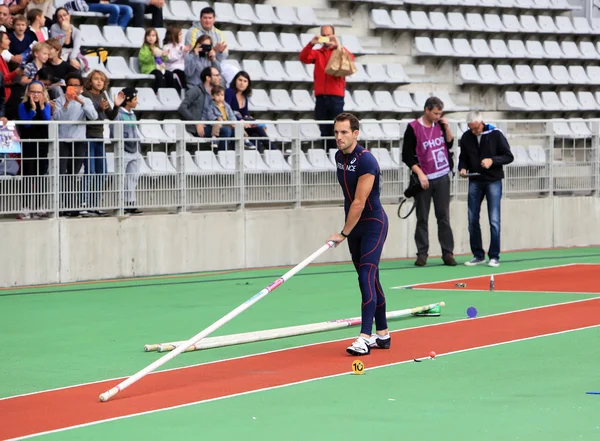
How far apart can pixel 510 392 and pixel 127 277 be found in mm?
8889

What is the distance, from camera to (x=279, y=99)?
22.4 metres

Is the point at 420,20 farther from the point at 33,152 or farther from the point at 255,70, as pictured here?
Result: the point at 33,152

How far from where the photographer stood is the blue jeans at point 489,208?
17641mm

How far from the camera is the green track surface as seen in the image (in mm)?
7426

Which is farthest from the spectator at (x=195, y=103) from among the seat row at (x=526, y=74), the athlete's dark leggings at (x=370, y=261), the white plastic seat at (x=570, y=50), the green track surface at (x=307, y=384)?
the white plastic seat at (x=570, y=50)

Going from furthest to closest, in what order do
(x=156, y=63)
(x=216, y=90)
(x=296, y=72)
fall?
(x=296, y=72)
(x=156, y=63)
(x=216, y=90)

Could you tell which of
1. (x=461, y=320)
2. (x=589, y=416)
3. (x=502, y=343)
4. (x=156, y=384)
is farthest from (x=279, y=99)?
(x=589, y=416)

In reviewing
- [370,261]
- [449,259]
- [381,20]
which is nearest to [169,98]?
[449,259]

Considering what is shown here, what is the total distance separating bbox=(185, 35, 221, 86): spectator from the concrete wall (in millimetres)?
2993

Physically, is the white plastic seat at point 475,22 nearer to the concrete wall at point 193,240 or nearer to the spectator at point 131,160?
the concrete wall at point 193,240

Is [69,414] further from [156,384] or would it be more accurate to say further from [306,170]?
[306,170]

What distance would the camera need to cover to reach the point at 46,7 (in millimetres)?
19641

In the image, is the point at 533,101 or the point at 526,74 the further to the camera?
the point at 526,74

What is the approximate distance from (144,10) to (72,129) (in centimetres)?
597
